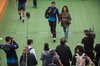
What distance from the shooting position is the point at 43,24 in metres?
9.15

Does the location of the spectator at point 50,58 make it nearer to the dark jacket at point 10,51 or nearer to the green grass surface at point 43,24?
the dark jacket at point 10,51

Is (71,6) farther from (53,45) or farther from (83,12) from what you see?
(53,45)

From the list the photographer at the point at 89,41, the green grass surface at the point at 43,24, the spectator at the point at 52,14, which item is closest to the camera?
the photographer at the point at 89,41

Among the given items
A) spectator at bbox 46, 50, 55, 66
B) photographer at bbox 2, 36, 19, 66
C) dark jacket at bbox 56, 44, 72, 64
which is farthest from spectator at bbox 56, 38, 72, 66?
photographer at bbox 2, 36, 19, 66

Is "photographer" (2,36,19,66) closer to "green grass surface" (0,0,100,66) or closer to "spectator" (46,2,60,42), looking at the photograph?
"green grass surface" (0,0,100,66)

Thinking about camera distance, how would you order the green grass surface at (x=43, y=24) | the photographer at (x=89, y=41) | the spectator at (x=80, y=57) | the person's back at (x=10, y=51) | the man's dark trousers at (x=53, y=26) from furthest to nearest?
the green grass surface at (x=43, y=24) < the man's dark trousers at (x=53, y=26) < the photographer at (x=89, y=41) < the person's back at (x=10, y=51) < the spectator at (x=80, y=57)

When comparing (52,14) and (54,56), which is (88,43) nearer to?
(54,56)

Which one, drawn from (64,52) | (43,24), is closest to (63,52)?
(64,52)

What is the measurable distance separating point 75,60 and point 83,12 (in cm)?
498

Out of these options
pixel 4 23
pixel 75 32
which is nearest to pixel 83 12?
pixel 75 32

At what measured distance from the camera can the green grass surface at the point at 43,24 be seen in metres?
8.06

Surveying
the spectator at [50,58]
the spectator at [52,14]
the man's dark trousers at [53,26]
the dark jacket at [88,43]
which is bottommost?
the spectator at [50,58]

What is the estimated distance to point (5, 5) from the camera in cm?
1012

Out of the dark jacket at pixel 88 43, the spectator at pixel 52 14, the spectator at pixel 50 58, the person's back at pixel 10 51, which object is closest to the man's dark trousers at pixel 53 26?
the spectator at pixel 52 14
